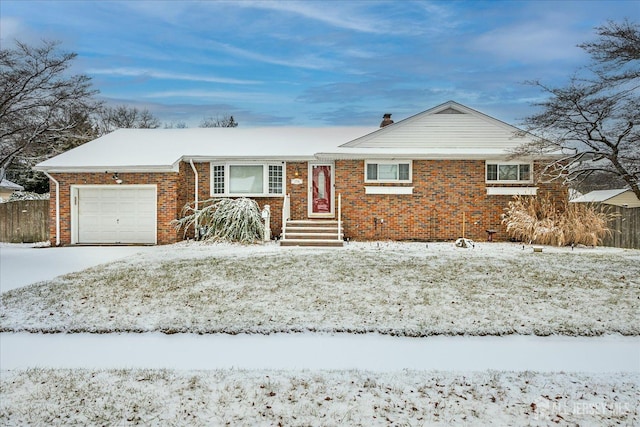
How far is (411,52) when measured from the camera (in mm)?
19047

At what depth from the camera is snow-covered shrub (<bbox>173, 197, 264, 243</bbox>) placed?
15406mm

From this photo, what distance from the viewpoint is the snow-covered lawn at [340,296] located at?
5711mm

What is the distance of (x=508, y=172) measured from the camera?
16391 mm

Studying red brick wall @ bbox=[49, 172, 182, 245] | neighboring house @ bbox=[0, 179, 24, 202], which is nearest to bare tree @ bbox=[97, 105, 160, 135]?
neighboring house @ bbox=[0, 179, 24, 202]

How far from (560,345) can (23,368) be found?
5688 millimetres

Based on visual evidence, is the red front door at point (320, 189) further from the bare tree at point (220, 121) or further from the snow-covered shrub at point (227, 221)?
the bare tree at point (220, 121)

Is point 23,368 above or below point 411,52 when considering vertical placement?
below

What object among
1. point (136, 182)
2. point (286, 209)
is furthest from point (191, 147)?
point (286, 209)

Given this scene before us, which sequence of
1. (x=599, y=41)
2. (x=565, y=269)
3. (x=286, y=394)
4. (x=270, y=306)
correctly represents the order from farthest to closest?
1. (x=599, y=41)
2. (x=565, y=269)
3. (x=270, y=306)
4. (x=286, y=394)

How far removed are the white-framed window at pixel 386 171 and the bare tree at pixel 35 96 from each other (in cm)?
1074

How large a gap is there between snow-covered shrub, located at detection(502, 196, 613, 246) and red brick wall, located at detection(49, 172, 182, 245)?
38.7ft

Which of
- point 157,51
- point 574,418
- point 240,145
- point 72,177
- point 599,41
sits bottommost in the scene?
point 574,418

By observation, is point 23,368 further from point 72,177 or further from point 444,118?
point 444,118

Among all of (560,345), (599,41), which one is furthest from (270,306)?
(599,41)
